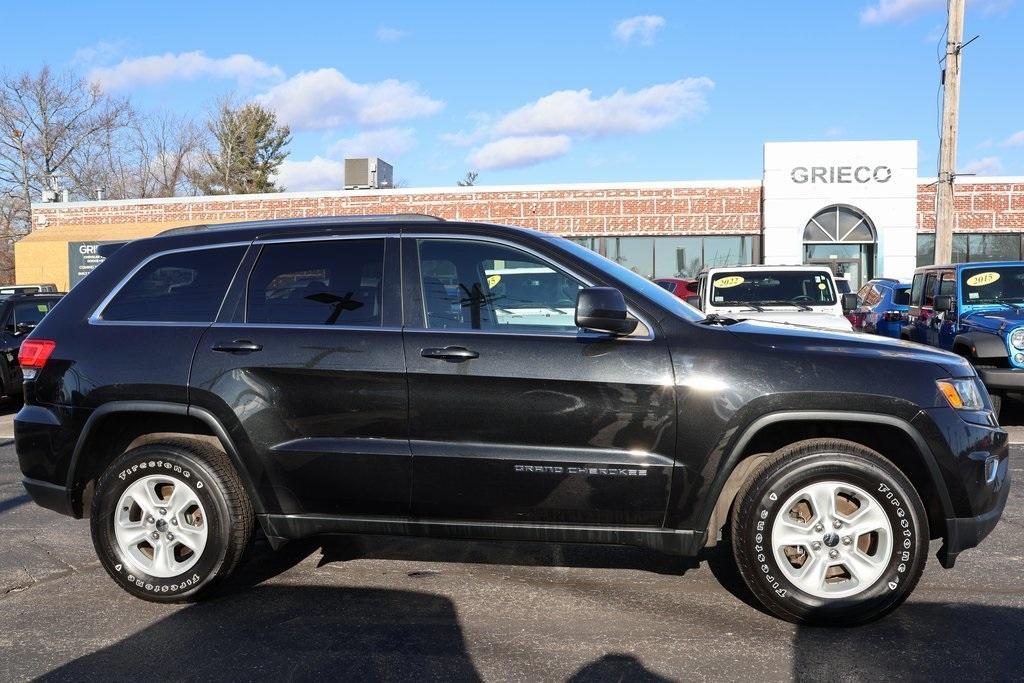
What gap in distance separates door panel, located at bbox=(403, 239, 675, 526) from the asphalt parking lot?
1.72 feet

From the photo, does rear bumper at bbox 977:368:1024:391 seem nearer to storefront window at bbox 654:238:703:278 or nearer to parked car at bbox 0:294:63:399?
parked car at bbox 0:294:63:399

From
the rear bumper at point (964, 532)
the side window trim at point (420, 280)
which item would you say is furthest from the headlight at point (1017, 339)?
the side window trim at point (420, 280)

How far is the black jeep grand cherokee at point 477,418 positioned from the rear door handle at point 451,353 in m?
0.01

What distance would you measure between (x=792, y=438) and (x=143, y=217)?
1409 inches

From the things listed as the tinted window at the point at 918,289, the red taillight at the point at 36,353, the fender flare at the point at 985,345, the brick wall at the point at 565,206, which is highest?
the brick wall at the point at 565,206

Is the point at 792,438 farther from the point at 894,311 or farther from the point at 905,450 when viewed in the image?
the point at 894,311

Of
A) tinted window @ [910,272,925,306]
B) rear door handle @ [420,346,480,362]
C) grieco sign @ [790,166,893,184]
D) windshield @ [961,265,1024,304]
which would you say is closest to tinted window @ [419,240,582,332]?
rear door handle @ [420,346,480,362]

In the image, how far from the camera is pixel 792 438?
4434 mm

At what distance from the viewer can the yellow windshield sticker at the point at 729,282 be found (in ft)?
42.3

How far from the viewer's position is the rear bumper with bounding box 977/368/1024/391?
9.29m

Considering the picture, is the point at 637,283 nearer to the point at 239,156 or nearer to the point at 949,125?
→ the point at 949,125

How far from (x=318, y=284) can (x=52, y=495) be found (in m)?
1.77

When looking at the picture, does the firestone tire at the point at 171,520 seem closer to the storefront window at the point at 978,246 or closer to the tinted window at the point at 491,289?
the tinted window at the point at 491,289

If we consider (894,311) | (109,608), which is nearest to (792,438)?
(109,608)
